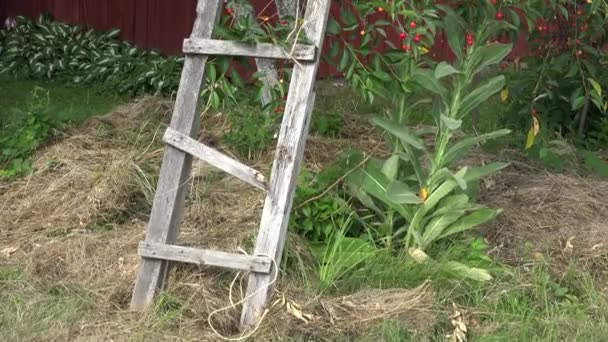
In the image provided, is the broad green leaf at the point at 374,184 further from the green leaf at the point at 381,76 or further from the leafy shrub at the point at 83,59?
the leafy shrub at the point at 83,59

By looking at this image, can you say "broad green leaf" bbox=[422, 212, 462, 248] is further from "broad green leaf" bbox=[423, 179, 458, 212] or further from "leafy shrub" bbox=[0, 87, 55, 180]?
"leafy shrub" bbox=[0, 87, 55, 180]

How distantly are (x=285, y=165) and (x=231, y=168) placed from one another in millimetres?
267

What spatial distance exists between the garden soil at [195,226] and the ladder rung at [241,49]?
1079 mm

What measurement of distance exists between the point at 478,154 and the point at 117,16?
7.33 m

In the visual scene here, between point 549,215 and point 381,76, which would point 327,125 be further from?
point 381,76

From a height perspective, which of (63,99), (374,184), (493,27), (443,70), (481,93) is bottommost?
(63,99)

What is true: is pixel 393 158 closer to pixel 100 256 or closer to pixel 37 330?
pixel 100 256

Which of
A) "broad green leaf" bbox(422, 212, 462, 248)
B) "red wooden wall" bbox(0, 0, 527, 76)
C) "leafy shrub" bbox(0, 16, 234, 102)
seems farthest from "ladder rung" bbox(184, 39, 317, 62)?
"red wooden wall" bbox(0, 0, 527, 76)

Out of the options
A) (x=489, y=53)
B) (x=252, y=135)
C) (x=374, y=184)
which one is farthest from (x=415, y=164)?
(x=252, y=135)

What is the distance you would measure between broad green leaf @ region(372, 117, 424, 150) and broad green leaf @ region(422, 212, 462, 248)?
0.40 meters

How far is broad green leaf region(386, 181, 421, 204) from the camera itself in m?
5.00

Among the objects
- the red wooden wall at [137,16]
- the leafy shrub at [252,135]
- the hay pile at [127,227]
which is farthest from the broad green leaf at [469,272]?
the red wooden wall at [137,16]

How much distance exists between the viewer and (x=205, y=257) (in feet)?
15.1

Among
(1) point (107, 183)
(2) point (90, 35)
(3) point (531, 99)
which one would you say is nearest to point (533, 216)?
(3) point (531, 99)
